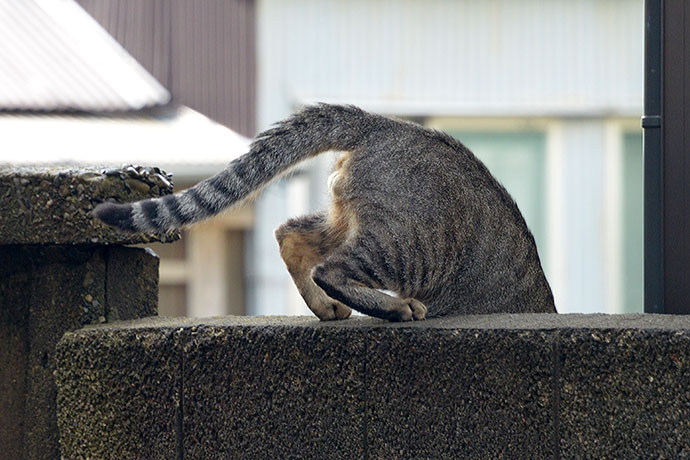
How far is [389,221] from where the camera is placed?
2883mm

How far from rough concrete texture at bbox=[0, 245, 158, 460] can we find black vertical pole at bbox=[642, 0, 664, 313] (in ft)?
5.10

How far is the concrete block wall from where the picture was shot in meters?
2.74

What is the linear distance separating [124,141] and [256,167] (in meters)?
4.93

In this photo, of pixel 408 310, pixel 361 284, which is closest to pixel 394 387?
pixel 408 310

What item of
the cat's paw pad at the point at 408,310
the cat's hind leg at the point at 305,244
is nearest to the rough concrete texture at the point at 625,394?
the cat's paw pad at the point at 408,310

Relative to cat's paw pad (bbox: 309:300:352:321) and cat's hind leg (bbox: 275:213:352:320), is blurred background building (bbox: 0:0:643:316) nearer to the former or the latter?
cat's hind leg (bbox: 275:213:352:320)

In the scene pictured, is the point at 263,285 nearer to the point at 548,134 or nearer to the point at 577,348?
→ the point at 548,134

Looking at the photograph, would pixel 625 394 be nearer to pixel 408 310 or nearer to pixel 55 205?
pixel 408 310

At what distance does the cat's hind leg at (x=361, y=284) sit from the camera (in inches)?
108

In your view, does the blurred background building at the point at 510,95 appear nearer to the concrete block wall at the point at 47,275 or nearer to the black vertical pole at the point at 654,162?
the concrete block wall at the point at 47,275

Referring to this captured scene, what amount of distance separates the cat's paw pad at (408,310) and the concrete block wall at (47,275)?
0.73 metres

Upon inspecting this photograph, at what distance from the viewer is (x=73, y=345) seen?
9.02ft

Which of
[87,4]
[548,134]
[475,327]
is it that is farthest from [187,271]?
[475,327]

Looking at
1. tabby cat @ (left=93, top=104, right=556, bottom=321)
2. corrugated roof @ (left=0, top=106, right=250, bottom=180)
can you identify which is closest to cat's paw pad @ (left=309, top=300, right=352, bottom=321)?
tabby cat @ (left=93, top=104, right=556, bottom=321)
